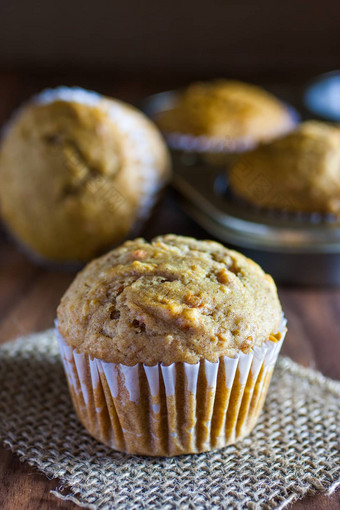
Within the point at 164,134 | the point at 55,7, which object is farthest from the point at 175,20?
the point at 164,134

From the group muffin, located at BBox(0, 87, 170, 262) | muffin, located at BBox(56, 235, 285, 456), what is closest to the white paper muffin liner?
muffin, located at BBox(56, 235, 285, 456)

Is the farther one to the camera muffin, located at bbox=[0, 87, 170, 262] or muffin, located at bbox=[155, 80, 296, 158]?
muffin, located at bbox=[155, 80, 296, 158]

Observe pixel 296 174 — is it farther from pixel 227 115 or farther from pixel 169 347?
pixel 169 347

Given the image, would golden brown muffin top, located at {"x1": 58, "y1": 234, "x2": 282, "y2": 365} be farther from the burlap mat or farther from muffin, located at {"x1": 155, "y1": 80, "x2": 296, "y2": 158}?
muffin, located at {"x1": 155, "y1": 80, "x2": 296, "y2": 158}

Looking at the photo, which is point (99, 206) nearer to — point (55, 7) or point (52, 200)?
point (52, 200)

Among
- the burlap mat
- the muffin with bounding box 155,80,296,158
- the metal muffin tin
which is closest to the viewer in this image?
the burlap mat

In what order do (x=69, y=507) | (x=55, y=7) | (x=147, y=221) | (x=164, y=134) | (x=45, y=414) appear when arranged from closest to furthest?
(x=69, y=507)
(x=45, y=414)
(x=147, y=221)
(x=164, y=134)
(x=55, y=7)
